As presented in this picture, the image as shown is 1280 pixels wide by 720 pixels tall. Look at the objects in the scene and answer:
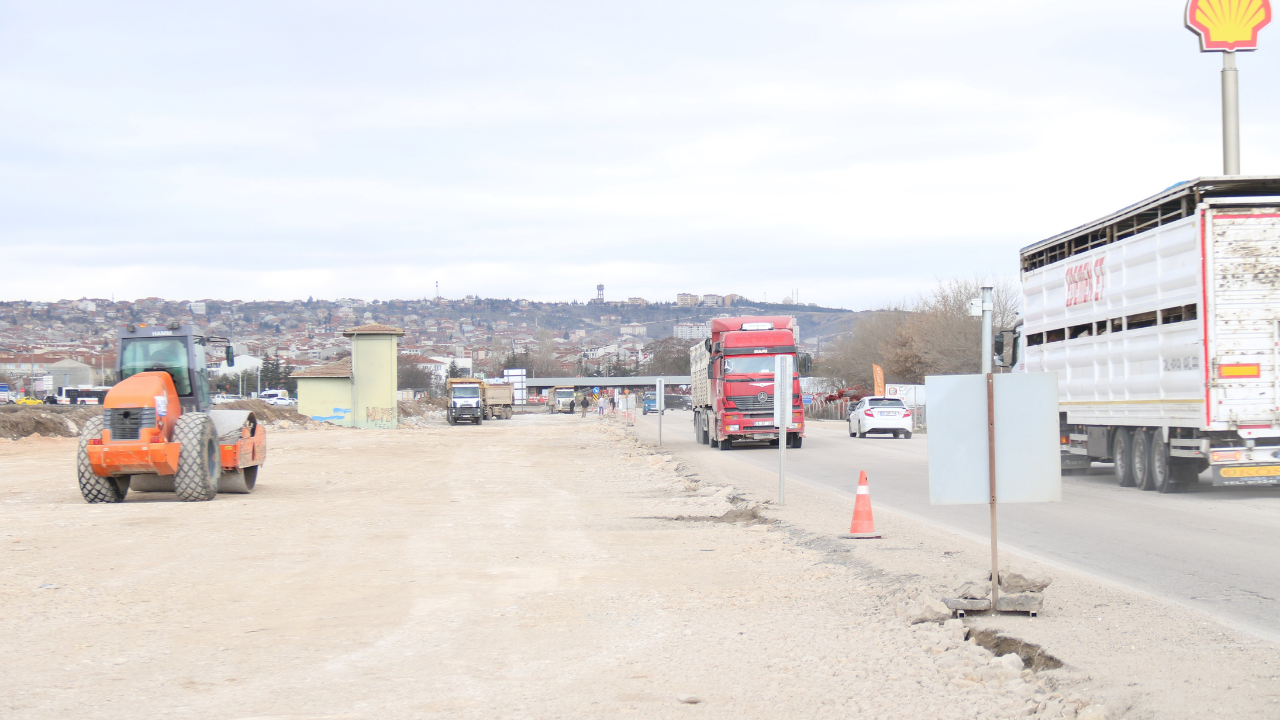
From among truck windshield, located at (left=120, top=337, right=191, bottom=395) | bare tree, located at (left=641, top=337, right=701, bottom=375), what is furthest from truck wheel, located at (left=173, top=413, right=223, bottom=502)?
bare tree, located at (left=641, top=337, right=701, bottom=375)

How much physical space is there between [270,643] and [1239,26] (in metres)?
25.0

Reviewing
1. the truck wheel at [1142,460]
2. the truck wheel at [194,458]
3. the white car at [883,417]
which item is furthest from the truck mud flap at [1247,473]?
the white car at [883,417]

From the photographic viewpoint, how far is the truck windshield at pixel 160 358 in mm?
18422

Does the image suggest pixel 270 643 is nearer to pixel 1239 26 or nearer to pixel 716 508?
pixel 716 508

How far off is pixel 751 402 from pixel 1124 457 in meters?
14.0

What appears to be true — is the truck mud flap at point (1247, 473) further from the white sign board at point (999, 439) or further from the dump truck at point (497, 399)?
the dump truck at point (497, 399)

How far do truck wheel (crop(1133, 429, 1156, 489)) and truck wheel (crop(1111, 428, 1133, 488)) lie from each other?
0.13 m

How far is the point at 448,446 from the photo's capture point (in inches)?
1549

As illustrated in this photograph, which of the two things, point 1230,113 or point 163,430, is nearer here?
point 163,430

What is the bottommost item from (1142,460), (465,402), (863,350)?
(1142,460)

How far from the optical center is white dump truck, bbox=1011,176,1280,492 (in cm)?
1485

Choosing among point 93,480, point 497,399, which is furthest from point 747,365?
point 497,399

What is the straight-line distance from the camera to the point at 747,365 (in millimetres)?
30875

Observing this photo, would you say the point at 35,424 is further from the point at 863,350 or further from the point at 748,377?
the point at 863,350
